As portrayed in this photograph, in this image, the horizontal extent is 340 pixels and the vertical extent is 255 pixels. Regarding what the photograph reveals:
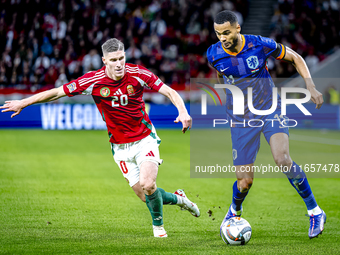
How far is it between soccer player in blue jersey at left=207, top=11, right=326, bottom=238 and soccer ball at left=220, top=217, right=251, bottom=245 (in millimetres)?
374

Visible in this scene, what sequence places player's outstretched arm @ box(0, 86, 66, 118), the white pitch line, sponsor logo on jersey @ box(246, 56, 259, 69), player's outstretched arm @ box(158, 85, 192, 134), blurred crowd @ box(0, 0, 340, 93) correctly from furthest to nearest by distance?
blurred crowd @ box(0, 0, 340, 93) → the white pitch line → sponsor logo on jersey @ box(246, 56, 259, 69) → player's outstretched arm @ box(0, 86, 66, 118) → player's outstretched arm @ box(158, 85, 192, 134)

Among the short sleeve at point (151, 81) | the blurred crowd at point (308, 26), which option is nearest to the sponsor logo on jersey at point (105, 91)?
the short sleeve at point (151, 81)

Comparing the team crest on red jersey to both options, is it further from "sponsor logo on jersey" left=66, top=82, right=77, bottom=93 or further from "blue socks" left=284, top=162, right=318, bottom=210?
"blue socks" left=284, top=162, right=318, bottom=210

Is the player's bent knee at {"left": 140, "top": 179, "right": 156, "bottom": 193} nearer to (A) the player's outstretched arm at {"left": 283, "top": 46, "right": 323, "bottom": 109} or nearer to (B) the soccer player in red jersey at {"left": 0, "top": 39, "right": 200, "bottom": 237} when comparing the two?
(B) the soccer player in red jersey at {"left": 0, "top": 39, "right": 200, "bottom": 237}

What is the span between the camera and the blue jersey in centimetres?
548

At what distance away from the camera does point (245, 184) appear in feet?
17.9

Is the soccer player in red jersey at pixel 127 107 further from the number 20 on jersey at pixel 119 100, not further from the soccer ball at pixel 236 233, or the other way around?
the soccer ball at pixel 236 233

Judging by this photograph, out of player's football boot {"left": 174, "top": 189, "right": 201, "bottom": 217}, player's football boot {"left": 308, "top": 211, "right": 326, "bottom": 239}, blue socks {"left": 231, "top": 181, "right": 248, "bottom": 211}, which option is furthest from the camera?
player's football boot {"left": 174, "top": 189, "right": 201, "bottom": 217}

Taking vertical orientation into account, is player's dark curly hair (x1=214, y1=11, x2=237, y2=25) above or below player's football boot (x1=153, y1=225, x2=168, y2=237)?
above

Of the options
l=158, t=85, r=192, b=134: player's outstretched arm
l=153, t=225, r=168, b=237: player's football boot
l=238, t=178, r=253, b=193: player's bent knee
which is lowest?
l=153, t=225, r=168, b=237: player's football boot

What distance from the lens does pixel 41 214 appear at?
20.8 ft

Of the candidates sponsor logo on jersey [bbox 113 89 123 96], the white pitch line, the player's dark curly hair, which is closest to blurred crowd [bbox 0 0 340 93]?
the white pitch line

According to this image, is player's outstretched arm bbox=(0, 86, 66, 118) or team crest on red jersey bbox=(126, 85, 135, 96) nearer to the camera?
player's outstretched arm bbox=(0, 86, 66, 118)

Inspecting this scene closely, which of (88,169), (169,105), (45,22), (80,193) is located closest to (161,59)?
(169,105)
